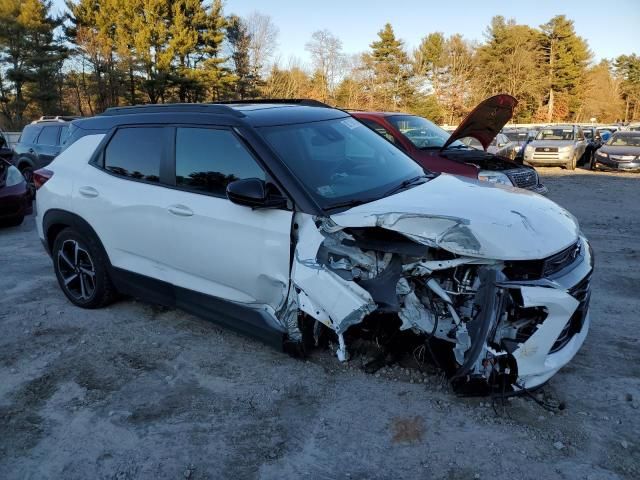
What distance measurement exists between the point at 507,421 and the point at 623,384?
0.92 metres

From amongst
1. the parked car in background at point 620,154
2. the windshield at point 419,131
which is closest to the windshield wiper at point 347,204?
the windshield at point 419,131

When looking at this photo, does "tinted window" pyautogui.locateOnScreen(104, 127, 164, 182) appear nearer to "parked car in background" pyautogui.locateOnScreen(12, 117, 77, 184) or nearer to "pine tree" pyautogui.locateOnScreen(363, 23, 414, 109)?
"parked car in background" pyautogui.locateOnScreen(12, 117, 77, 184)

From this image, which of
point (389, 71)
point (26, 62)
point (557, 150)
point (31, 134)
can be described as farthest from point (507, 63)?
point (31, 134)

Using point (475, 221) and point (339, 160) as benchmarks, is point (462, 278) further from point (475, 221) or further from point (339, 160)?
point (339, 160)

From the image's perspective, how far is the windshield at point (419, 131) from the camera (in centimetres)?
730

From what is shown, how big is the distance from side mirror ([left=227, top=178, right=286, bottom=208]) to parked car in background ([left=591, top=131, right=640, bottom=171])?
1736cm

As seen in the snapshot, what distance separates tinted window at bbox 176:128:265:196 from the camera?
337 centimetres

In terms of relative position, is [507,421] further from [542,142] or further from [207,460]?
[542,142]

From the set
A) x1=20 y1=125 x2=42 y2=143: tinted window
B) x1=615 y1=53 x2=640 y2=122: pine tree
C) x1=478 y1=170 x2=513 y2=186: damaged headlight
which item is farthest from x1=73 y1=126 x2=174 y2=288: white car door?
x1=615 y1=53 x2=640 y2=122: pine tree

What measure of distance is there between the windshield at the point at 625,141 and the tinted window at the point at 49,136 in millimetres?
18243

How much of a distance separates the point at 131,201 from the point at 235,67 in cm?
4248

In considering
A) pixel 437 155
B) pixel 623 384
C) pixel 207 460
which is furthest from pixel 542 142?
pixel 207 460

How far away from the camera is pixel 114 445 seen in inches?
107

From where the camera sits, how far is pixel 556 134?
19.8 metres
